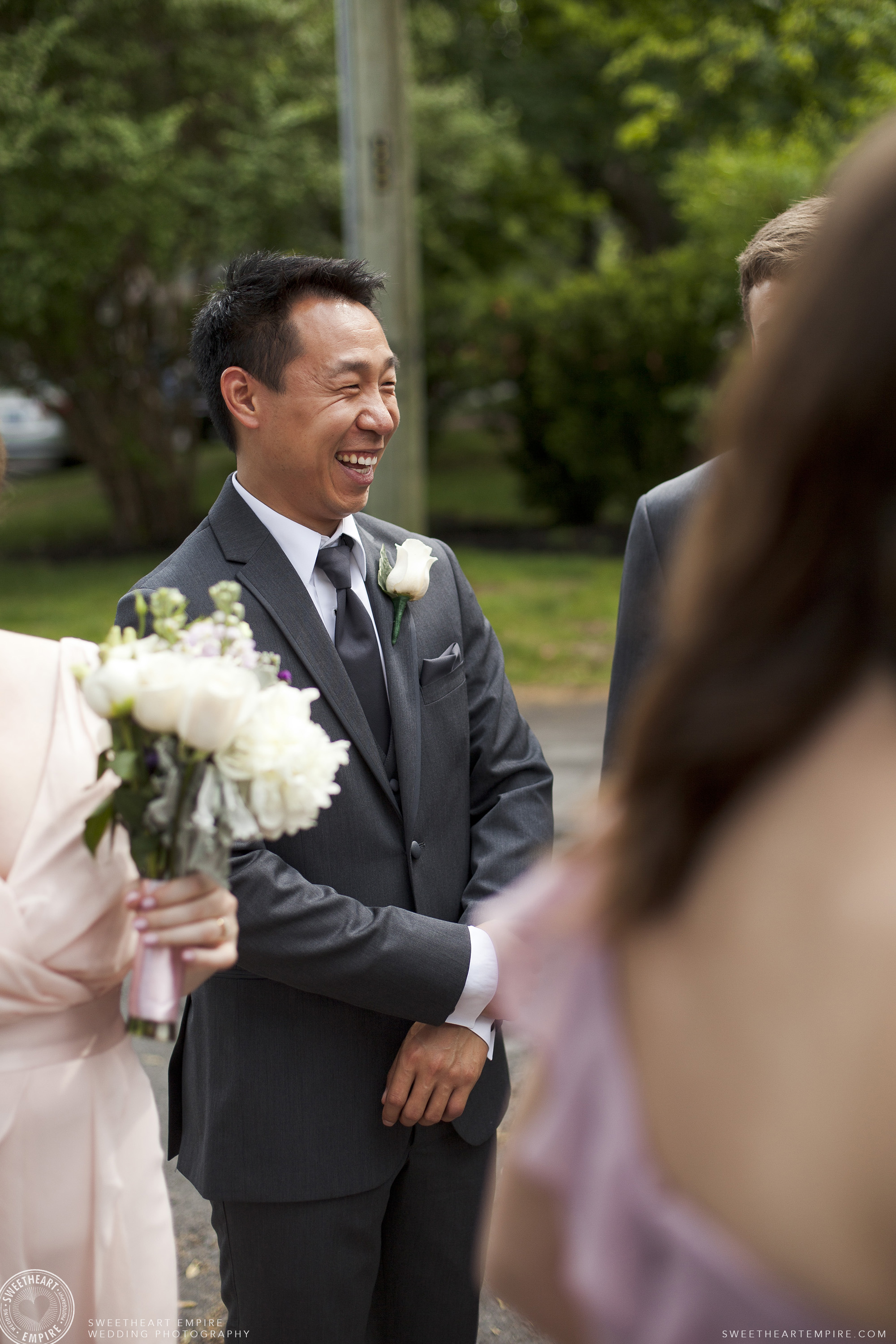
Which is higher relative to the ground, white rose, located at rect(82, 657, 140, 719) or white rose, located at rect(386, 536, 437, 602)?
white rose, located at rect(386, 536, 437, 602)

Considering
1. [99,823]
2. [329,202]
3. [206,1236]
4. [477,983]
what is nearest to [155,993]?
[99,823]

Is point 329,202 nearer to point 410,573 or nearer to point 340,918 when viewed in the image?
point 410,573

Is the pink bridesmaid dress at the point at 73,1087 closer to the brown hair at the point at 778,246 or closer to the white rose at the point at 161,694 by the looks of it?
the white rose at the point at 161,694

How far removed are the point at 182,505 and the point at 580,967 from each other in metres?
14.7

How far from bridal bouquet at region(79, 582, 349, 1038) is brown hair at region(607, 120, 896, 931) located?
2.27 ft

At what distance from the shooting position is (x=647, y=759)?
3.29ft

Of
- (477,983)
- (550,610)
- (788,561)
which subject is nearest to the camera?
(788,561)

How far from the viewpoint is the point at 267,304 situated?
2.44 meters

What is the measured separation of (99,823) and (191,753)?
7.9 inches

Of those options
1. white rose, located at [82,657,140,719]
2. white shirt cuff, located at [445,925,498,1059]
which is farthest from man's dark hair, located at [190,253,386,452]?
white shirt cuff, located at [445,925,498,1059]

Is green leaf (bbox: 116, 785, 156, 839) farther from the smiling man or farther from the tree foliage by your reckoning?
the tree foliage

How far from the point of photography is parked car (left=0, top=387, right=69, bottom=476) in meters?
23.7

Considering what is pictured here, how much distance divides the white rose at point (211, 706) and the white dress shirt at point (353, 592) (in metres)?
0.82

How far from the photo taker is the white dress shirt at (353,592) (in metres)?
2.27
